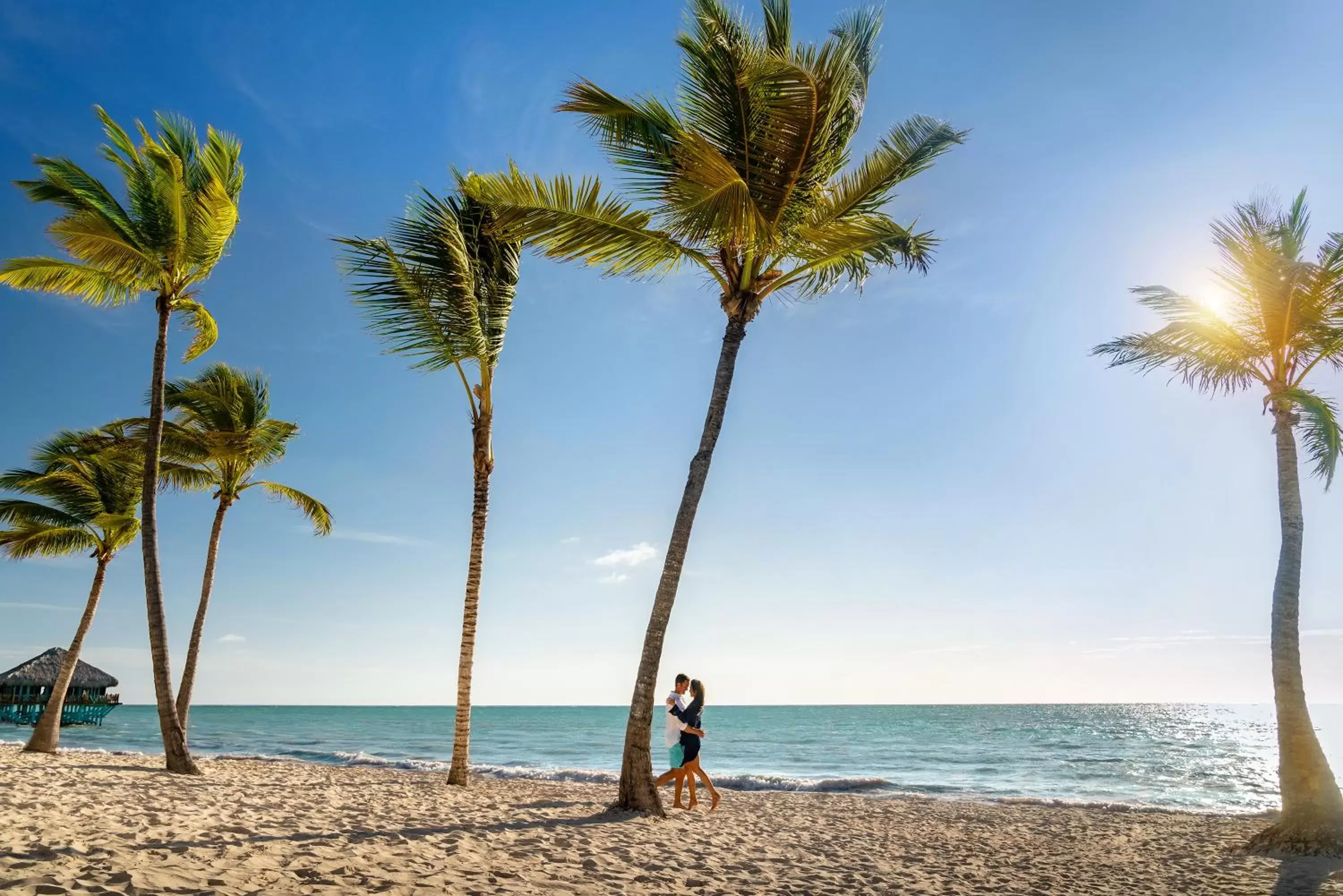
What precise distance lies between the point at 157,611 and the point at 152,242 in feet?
17.5

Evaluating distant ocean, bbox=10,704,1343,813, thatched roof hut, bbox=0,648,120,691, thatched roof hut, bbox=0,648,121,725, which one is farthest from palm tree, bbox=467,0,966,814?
thatched roof hut, bbox=0,648,120,691

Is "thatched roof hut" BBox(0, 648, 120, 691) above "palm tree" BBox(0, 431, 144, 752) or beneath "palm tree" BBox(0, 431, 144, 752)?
beneath

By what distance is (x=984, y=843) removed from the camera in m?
9.13

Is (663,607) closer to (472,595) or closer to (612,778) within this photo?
(472,595)

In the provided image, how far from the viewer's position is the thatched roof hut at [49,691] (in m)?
32.7

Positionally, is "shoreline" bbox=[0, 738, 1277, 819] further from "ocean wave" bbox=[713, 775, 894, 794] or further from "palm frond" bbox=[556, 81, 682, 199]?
"palm frond" bbox=[556, 81, 682, 199]

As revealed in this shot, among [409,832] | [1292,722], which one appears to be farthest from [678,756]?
[1292,722]

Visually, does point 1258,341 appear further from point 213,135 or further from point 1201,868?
point 213,135

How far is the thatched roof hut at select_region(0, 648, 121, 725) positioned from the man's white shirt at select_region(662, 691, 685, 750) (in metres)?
31.0

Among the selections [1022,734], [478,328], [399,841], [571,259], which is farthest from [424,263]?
[1022,734]

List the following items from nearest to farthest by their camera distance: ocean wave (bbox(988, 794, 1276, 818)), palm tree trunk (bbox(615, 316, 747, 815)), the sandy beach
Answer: the sandy beach
palm tree trunk (bbox(615, 316, 747, 815))
ocean wave (bbox(988, 794, 1276, 818))

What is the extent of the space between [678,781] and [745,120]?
8.16m

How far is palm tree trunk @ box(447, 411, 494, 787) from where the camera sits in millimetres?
11469

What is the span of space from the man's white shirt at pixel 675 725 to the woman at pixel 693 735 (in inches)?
1.2
